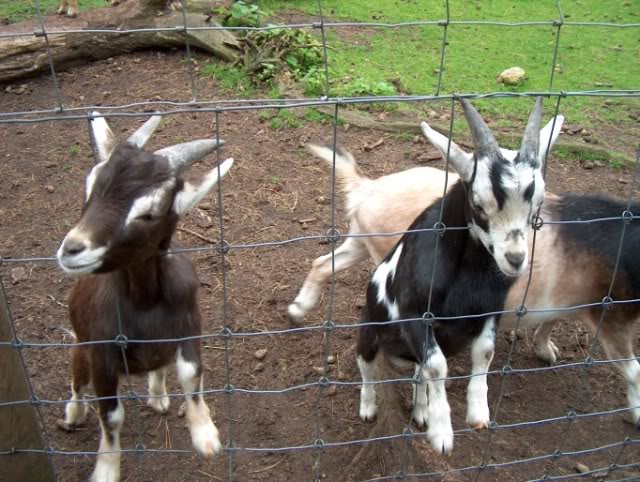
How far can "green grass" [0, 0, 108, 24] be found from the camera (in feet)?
25.0

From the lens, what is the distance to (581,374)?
3881 millimetres

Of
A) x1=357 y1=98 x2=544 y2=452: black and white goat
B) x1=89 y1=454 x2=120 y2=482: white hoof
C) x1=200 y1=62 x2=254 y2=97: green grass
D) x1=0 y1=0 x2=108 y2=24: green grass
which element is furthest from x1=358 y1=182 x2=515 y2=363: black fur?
x1=0 y1=0 x2=108 y2=24: green grass

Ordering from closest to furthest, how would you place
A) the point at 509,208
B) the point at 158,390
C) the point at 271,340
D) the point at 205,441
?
the point at 509,208, the point at 205,441, the point at 158,390, the point at 271,340

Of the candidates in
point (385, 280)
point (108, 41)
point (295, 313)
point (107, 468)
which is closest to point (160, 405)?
point (107, 468)

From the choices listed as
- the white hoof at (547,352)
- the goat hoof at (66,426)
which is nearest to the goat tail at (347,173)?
the white hoof at (547,352)

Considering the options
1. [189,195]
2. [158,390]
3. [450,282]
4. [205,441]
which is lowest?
[158,390]

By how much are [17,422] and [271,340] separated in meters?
1.63

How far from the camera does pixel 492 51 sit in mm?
7461

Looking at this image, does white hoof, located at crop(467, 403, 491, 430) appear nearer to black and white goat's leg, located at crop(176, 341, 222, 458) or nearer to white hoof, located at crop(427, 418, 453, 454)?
white hoof, located at crop(427, 418, 453, 454)

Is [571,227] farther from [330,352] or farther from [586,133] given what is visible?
[586,133]

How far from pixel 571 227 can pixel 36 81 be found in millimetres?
4974

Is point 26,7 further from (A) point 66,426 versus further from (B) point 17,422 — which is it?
(B) point 17,422

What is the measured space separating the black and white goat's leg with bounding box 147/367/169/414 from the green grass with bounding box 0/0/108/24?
571 cm

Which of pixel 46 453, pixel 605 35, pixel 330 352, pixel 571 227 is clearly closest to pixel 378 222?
pixel 330 352
